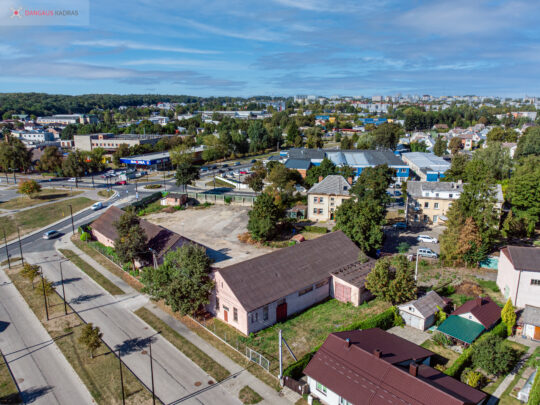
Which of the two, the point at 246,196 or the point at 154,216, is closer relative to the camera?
the point at 154,216

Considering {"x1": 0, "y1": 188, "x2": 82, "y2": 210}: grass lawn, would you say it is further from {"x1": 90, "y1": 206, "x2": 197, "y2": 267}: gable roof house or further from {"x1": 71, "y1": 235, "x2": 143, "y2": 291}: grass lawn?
{"x1": 90, "y1": 206, "x2": 197, "y2": 267}: gable roof house

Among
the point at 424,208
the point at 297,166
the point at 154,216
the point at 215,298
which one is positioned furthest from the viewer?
the point at 297,166

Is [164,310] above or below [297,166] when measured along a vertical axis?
below

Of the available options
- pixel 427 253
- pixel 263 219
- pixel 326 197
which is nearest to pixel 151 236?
pixel 263 219

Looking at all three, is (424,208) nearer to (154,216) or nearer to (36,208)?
(154,216)

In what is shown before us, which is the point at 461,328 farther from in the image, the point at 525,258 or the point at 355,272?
the point at 525,258

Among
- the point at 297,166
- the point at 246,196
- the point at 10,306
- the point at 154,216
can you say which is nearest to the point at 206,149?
the point at 297,166

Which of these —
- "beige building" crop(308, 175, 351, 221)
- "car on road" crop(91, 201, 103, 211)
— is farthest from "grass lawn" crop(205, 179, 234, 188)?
"beige building" crop(308, 175, 351, 221)

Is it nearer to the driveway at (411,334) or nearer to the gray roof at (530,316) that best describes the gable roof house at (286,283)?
the driveway at (411,334)
